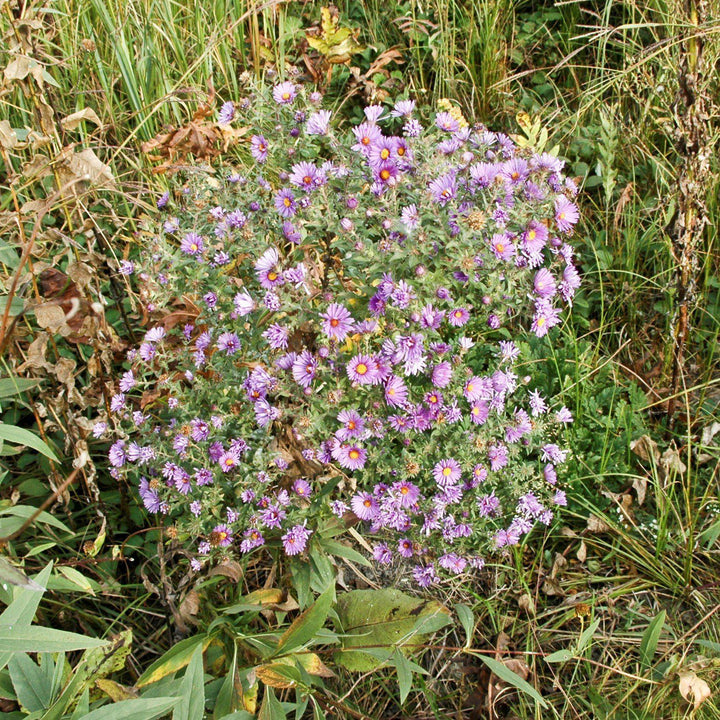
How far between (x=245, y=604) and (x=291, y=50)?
2.57 meters

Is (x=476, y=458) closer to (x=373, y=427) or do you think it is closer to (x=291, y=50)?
(x=373, y=427)

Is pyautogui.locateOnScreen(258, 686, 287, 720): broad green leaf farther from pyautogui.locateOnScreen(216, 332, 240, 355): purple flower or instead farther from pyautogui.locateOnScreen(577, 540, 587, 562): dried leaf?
pyautogui.locateOnScreen(577, 540, 587, 562): dried leaf

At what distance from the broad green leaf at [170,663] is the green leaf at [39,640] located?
0.47 m

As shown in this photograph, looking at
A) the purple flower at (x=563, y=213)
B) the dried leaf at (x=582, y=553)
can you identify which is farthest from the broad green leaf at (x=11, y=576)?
the dried leaf at (x=582, y=553)

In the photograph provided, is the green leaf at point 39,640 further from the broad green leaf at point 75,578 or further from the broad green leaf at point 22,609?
the broad green leaf at point 75,578

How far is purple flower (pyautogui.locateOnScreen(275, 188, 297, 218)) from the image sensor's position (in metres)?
1.73

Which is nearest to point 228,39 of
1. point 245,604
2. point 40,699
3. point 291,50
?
point 291,50

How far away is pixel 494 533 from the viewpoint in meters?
1.95

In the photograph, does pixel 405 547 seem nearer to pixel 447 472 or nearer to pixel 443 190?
pixel 447 472

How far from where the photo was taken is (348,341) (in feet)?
5.56

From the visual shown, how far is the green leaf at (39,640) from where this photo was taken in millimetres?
1040

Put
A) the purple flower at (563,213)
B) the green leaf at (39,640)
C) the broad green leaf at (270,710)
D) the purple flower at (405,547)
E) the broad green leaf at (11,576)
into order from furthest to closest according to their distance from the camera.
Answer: the purple flower at (405,547), the purple flower at (563,213), the broad green leaf at (270,710), the green leaf at (39,640), the broad green leaf at (11,576)

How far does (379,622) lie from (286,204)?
0.99 meters

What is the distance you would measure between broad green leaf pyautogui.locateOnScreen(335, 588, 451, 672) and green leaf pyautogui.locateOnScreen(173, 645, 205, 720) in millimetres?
478
